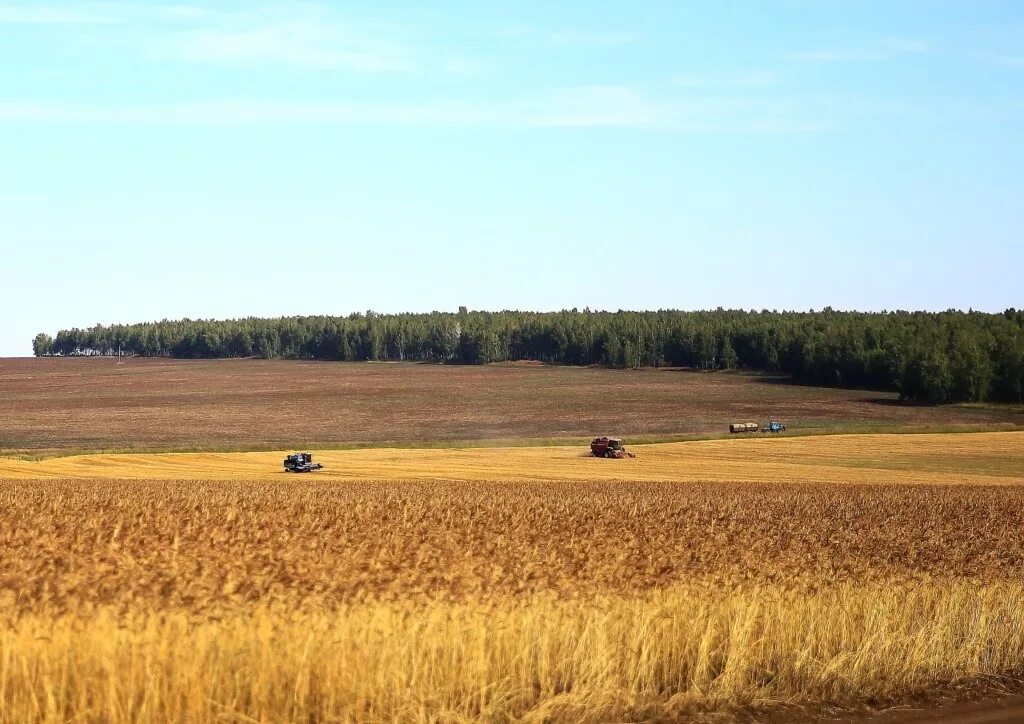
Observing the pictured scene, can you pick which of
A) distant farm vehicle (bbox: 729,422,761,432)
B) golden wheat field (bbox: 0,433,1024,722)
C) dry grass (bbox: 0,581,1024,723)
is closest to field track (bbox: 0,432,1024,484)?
distant farm vehicle (bbox: 729,422,761,432)

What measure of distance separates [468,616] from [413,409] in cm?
10521

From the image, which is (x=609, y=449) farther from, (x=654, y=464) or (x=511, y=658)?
(x=511, y=658)

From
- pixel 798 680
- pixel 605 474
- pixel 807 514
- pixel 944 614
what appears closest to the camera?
pixel 798 680

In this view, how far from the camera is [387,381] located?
168m

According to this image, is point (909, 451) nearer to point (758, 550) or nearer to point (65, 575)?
point (758, 550)

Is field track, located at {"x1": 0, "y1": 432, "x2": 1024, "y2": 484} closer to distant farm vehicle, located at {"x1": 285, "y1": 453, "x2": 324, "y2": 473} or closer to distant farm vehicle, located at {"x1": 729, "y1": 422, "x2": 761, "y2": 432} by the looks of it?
distant farm vehicle, located at {"x1": 285, "y1": 453, "x2": 324, "y2": 473}

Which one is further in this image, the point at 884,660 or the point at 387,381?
the point at 387,381

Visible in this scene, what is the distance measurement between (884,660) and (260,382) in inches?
6413

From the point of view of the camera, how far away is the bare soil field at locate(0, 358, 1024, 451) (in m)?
89.8

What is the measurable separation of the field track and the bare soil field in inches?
440

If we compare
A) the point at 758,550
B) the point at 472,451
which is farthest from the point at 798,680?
the point at 472,451

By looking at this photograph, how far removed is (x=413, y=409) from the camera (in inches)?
4601

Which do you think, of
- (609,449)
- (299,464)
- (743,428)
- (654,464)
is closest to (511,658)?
(299,464)

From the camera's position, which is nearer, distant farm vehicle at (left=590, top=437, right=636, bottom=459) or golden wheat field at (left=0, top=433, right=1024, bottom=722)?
golden wheat field at (left=0, top=433, right=1024, bottom=722)
